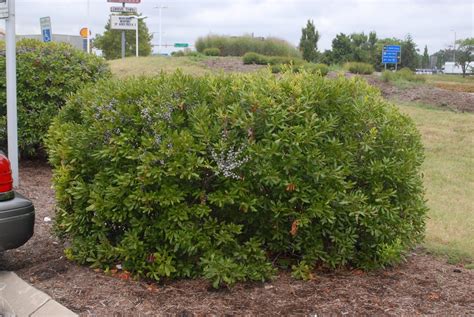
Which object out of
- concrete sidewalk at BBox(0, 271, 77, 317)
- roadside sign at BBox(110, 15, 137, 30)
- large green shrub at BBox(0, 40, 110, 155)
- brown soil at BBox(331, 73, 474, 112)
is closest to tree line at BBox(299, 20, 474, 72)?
roadside sign at BBox(110, 15, 137, 30)

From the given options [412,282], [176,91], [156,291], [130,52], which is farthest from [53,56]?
[130,52]

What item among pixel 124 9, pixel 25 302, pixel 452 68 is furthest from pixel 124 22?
pixel 452 68

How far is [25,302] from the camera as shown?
12.5 feet

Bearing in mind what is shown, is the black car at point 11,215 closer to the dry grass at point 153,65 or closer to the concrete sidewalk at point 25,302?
the concrete sidewalk at point 25,302

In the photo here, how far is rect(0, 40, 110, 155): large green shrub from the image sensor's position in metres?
8.02

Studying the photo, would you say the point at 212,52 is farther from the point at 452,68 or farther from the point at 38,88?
the point at 452,68

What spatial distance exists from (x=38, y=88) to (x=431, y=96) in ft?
39.5

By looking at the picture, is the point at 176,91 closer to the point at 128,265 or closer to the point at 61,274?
the point at 128,265

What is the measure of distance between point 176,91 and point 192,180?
0.68 m

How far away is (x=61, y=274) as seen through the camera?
164 inches

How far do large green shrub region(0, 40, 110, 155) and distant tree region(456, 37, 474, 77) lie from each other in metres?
60.0

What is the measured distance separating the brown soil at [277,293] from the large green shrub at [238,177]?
0.38 feet

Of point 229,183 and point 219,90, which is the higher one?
point 219,90

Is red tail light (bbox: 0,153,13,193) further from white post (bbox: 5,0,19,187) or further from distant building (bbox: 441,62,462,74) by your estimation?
distant building (bbox: 441,62,462,74)
